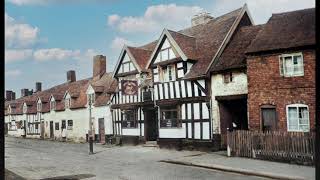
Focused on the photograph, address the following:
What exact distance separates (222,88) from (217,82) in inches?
20.5

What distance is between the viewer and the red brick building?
16438 millimetres

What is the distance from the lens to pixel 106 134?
32406mm

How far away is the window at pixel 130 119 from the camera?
28234 mm

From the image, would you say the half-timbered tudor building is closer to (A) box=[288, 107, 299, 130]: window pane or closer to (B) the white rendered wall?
(B) the white rendered wall

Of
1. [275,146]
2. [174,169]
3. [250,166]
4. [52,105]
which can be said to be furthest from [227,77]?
[52,105]

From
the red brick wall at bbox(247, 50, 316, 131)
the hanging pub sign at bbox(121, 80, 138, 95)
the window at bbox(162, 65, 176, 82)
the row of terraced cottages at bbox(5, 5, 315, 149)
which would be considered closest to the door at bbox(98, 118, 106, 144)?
the row of terraced cottages at bbox(5, 5, 315, 149)

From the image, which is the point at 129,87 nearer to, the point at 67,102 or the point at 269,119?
the point at 269,119

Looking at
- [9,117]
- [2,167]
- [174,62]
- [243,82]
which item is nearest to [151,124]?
[174,62]

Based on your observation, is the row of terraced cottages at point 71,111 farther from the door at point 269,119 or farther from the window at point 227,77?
the door at point 269,119

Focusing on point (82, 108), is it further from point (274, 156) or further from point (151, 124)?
point (274, 156)

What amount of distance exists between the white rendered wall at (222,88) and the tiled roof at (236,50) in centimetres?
51

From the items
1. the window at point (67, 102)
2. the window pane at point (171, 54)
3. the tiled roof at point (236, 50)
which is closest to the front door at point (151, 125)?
the window pane at point (171, 54)

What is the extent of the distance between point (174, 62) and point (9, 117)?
43118mm

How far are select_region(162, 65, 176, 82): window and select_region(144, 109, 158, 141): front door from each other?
11.3 ft
